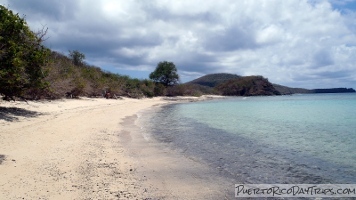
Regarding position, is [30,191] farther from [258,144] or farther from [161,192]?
[258,144]

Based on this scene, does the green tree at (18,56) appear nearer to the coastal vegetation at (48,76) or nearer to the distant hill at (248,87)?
the coastal vegetation at (48,76)

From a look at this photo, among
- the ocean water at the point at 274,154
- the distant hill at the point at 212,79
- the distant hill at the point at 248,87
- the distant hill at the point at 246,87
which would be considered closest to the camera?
the ocean water at the point at 274,154

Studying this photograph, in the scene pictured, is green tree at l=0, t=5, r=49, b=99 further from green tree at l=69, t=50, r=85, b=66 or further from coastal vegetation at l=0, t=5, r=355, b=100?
green tree at l=69, t=50, r=85, b=66

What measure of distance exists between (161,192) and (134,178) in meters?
0.93

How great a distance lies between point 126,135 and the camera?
37.3ft

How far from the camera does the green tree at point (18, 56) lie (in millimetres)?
11938

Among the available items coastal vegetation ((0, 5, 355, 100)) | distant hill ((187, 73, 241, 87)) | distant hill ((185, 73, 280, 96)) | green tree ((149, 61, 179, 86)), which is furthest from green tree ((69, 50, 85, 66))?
distant hill ((187, 73, 241, 87))

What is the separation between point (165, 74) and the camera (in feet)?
225

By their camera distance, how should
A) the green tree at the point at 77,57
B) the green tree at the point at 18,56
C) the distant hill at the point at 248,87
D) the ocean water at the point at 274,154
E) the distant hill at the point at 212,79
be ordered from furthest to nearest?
the distant hill at the point at 212,79 < the distant hill at the point at 248,87 < the green tree at the point at 77,57 < the green tree at the point at 18,56 < the ocean water at the point at 274,154

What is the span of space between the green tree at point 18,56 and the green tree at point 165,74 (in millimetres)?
54386

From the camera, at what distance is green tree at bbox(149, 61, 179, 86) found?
68812 millimetres

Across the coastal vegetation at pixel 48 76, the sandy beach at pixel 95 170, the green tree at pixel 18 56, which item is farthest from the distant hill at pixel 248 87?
the sandy beach at pixel 95 170

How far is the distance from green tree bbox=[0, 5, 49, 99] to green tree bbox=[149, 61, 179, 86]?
5439 centimetres

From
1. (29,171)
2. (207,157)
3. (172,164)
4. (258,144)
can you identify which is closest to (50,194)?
(29,171)
